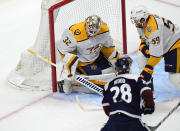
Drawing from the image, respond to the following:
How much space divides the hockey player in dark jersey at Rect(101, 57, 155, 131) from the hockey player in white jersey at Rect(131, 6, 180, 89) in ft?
2.47

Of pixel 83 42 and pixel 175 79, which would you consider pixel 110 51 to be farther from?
pixel 175 79

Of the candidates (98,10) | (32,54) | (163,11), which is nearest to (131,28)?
(163,11)

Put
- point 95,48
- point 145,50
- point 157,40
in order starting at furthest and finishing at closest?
point 95,48, point 145,50, point 157,40

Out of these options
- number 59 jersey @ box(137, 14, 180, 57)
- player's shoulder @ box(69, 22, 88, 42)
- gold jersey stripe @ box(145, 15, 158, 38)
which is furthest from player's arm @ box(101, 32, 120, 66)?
gold jersey stripe @ box(145, 15, 158, 38)

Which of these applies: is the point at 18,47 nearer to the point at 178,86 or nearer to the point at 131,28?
the point at 131,28

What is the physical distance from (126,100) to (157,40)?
3.03 feet

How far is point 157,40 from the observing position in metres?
3.38

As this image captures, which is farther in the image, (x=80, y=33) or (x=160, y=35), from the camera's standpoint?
(x=80, y=33)

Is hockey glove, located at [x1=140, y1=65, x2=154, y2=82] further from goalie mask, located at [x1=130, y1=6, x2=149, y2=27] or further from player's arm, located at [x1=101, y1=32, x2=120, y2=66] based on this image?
player's arm, located at [x1=101, y1=32, x2=120, y2=66]

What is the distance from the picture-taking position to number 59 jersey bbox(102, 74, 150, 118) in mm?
2598

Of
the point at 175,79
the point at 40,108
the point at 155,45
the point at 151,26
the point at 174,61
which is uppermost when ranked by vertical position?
the point at 151,26

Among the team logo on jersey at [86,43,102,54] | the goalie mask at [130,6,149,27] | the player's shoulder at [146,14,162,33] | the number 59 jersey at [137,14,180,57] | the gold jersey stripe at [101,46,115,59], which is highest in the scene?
the goalie mask at [130,6,149,27]

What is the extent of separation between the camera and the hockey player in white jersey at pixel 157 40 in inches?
134

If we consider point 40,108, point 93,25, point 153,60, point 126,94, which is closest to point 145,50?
point 153,60
